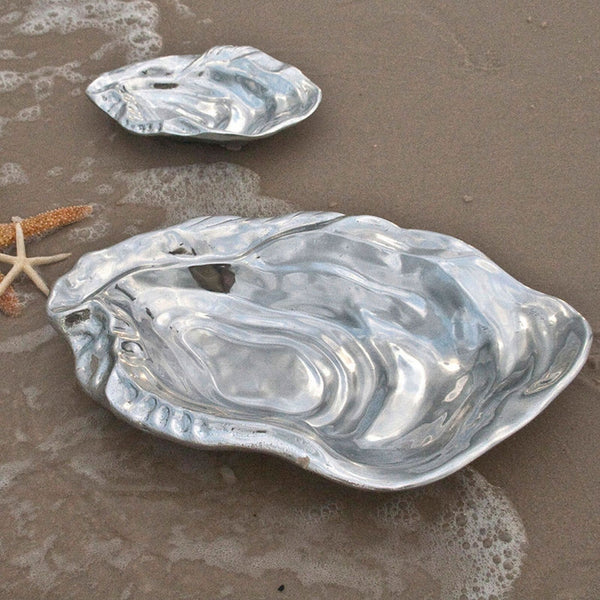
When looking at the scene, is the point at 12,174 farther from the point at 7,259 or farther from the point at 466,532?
the point at 466,532

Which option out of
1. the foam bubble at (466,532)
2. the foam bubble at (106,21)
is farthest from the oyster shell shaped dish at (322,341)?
the foam bubble at (106,21)

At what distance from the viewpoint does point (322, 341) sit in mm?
1540

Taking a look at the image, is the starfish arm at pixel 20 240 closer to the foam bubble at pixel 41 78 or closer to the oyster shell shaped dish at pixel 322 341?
the oyster shell shaped dish at pixel 322 341

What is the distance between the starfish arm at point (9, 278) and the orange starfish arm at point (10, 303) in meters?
0.02

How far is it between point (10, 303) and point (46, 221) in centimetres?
25

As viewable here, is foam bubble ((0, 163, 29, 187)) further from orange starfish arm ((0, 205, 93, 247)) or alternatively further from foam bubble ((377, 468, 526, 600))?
foam bubble ((377, 468, 526, 600))

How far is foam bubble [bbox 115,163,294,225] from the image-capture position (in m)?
1.92

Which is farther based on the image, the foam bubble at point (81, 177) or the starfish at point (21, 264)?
the foam bubble at point (81, 177)

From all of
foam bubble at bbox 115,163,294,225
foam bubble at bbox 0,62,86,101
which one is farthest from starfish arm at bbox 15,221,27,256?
foam bubble at bbox 0,62,86,101

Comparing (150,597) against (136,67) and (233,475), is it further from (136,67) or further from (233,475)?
(136,67)

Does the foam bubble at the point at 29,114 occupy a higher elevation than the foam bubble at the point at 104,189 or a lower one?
higher

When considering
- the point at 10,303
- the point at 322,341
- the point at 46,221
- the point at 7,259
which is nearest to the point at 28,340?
the point at 10,303

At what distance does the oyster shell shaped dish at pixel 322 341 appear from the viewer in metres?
1.34

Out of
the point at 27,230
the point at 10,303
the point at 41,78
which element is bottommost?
the point at 10,303
